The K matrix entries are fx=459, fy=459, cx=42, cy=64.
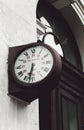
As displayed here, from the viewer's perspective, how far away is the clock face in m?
6.10

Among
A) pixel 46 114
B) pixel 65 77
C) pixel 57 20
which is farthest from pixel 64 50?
pixel 46 114

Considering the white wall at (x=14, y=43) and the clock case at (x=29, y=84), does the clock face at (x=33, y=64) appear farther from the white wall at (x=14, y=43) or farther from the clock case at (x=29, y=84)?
the white wall at (x=14, y=43)

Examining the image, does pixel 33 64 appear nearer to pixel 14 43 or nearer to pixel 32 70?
pixel 32 70

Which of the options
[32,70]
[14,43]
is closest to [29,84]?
[32,70]

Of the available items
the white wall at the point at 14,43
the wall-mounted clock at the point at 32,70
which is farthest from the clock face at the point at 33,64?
the white wall at the point at 14,43

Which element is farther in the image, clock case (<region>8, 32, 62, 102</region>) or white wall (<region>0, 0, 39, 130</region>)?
white wall (<region>0, 0, 39, 130</region>)

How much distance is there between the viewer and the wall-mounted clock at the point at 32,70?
238 inches

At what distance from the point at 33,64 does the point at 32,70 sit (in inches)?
3.4

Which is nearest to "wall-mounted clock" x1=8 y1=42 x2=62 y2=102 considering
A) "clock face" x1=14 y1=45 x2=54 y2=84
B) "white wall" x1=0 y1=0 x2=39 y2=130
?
"clock face" x1=14 y1=45 x2=54 y2=84

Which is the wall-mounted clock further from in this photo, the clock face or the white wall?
the white wall

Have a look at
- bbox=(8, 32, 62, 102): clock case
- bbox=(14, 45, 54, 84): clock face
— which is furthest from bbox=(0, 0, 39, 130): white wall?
bbox=(14, 45, 54, 84): clock face

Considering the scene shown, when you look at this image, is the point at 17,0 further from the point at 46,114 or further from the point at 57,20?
the point at 57,20

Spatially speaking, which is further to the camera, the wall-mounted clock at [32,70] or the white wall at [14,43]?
the white wall at [14,43]

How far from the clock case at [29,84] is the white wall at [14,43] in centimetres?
8
